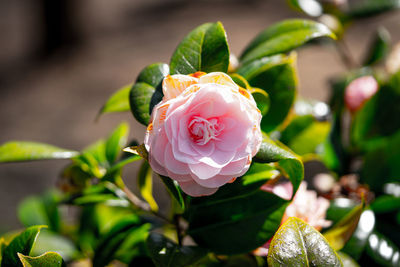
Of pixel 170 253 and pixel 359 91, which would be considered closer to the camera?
pixel 170 253

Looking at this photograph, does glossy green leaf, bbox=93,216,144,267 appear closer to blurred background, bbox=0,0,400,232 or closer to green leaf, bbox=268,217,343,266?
green leaf, bbox=268,217,343,266

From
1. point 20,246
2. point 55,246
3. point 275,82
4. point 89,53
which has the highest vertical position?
point 275,82

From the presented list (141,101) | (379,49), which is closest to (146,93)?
(141,101)

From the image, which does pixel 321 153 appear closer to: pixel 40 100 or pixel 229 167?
pixel 229 167

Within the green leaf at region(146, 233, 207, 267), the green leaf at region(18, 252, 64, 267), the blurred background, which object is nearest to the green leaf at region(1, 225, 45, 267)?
the green leaf at region(18, 252, 64, 267)

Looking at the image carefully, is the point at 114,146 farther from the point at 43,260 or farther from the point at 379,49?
the point at 379,49

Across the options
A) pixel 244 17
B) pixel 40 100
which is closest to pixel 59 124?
pixel 40 100
